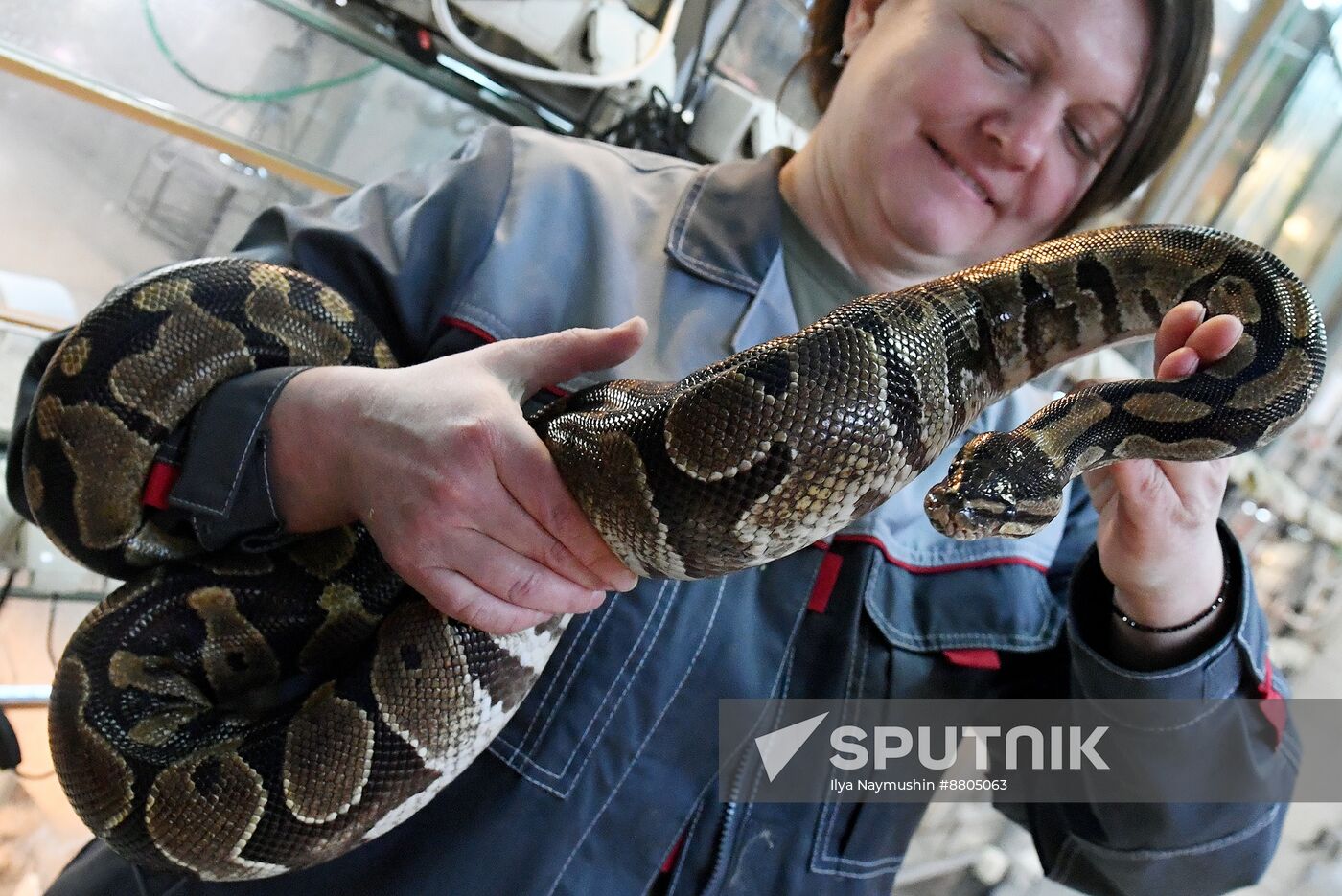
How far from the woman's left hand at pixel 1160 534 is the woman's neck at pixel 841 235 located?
51 cm

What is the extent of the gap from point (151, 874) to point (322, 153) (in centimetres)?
195

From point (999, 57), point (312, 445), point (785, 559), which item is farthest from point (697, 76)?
point (312, 445)

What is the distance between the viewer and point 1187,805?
137cm

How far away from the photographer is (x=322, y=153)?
239 centimetres

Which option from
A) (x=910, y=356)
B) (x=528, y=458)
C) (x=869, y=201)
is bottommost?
(x=528, y=458)

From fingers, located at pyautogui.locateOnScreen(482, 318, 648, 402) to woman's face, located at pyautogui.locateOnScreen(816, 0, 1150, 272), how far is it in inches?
25.3

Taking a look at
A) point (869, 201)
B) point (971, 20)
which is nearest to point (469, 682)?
point (869, 201)

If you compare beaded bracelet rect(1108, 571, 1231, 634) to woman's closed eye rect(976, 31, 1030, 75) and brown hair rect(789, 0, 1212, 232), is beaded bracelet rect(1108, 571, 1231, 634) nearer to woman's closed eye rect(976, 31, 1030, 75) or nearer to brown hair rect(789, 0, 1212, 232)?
brown hair rect(789, 0, 1212, 232)

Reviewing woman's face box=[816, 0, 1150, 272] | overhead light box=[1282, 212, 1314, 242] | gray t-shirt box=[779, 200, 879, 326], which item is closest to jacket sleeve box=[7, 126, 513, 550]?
gray t-shirt box=[779, 200, 879, 326]

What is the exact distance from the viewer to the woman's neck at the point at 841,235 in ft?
4.91

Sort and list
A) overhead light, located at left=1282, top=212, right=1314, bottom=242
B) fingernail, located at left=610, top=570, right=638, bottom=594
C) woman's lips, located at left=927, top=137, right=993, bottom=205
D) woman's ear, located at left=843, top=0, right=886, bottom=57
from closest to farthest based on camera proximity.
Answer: fingernail, located at left=610, top=570, right=638, bottom=594, woman's lips, located at left=927, top=137, right=993, bottom=205, woman's ear, located at left=843, top=0, right=886, bottom=57, overhead light, located at left=1282, top=212, right=1314, bottom=242

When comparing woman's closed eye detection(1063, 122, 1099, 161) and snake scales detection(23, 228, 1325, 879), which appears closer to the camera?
snake scales detection(23, 228, 1325, 879)

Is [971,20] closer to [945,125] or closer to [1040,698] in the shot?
[945,125]

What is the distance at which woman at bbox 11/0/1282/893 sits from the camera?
3.93ft
